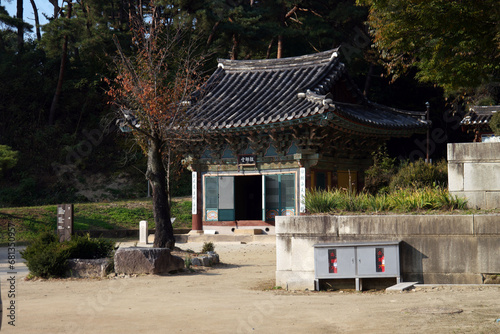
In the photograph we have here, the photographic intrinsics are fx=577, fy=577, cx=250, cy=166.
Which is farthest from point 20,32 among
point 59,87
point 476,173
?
point 476,173

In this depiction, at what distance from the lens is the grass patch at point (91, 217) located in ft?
80.9

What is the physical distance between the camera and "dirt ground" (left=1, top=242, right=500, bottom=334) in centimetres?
711

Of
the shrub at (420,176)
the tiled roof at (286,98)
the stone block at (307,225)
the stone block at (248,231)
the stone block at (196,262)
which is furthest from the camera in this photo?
the stone block at (248,231)

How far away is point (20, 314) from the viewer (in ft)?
28.2

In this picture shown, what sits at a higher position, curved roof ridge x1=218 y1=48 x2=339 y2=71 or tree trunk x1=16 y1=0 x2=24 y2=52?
tree trunk x1=16 y1=0 x2=24 y2=52

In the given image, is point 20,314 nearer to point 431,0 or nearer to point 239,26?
point 431,0

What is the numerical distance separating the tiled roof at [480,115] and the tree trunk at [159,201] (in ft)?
59.5

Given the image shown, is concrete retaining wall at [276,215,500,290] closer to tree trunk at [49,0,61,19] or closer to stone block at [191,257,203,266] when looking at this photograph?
stone block at [191,257,203,266]

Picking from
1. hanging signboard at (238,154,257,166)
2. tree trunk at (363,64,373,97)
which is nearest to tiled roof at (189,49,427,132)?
hanging signboard at (238,154,257,166)

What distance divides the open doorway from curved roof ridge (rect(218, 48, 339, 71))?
198 inches

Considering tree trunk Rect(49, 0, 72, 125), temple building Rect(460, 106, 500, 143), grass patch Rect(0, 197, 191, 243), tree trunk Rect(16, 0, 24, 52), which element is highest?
tree trunk Rect(16, 0, 24, 52)

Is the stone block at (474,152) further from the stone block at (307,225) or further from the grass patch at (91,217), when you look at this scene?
the grass patch at (91,217)

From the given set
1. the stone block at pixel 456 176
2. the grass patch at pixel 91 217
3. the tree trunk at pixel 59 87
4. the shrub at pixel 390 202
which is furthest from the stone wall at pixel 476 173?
the tree trunk at pixel 59 87

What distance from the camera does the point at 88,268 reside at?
1284cm
